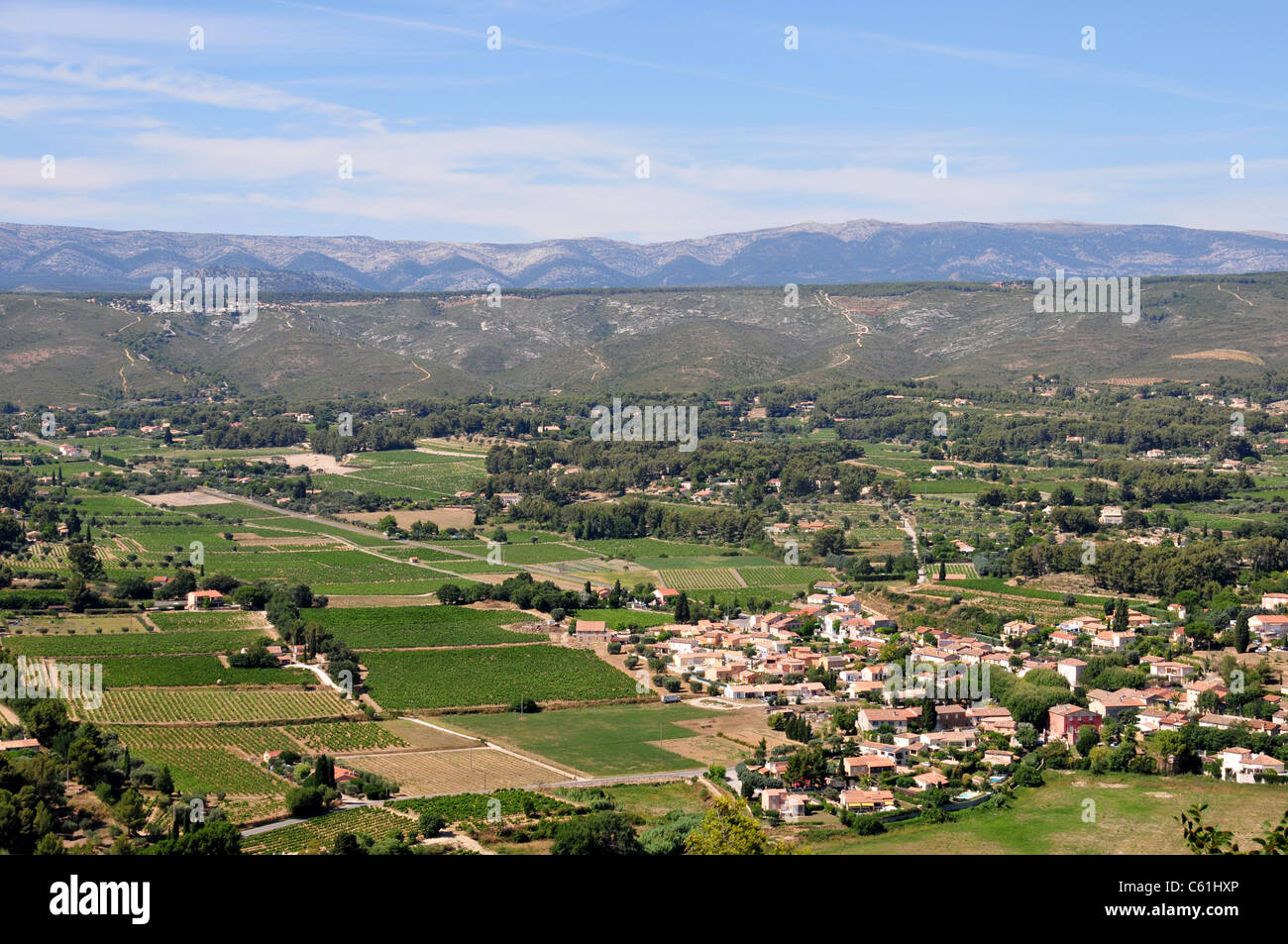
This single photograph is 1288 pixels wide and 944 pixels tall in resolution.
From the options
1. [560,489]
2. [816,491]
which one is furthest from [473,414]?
[816,491]

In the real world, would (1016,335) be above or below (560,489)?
above

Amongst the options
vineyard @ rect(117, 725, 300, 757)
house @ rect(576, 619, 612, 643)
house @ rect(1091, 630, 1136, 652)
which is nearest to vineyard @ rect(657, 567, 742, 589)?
house @ rect(576, 619, 612, 643)

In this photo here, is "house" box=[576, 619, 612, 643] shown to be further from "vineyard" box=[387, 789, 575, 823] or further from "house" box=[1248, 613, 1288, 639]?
"house" box=[1248, 613, 1288, 639]

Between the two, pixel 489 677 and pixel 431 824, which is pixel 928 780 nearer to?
pixel 431 824

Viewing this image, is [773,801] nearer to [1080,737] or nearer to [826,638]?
[1080,737]

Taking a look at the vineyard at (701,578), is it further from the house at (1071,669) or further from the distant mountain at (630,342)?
the distant mountain at (630,342)

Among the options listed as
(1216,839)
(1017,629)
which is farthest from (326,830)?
(1017,629)
